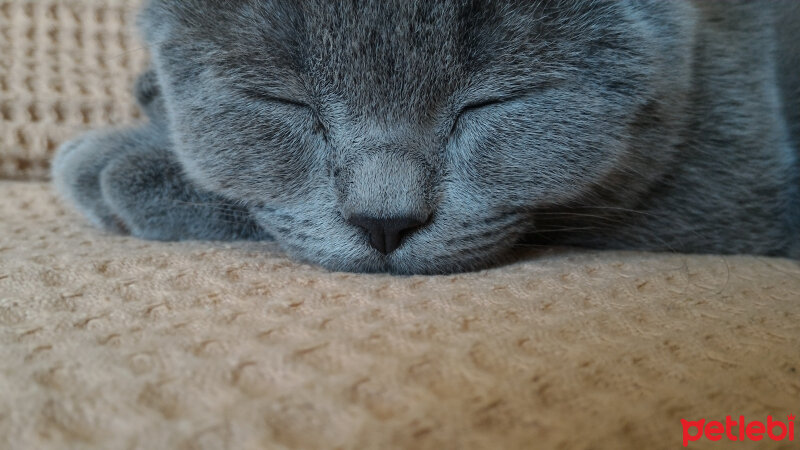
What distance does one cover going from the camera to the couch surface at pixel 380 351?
0.35 m

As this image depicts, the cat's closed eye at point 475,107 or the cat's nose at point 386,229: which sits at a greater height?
the cat's closed eye at point 475,107

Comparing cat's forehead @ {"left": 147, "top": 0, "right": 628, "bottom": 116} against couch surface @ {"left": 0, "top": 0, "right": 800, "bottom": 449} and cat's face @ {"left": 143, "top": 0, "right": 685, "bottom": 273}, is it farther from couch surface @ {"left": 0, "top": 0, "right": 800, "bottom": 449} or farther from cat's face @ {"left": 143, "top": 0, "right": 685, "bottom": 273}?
couch surface @ {"left": 0, "top": 0, "right": 800, "bottom": 449}

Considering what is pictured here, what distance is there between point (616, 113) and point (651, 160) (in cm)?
10

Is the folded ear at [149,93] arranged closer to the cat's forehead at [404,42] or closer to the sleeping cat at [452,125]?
the sleeping cat at [452,125]

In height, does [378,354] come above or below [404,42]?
below

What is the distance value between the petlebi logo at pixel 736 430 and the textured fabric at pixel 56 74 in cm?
117

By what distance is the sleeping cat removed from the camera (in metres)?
0.62

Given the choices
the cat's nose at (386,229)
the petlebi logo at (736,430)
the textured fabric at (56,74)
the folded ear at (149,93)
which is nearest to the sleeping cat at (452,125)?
the cat's nose at (386,229)

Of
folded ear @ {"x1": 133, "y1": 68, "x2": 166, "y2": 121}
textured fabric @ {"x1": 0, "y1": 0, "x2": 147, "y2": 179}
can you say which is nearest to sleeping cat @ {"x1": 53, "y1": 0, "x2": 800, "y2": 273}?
folded ear @ {"x1": 133, "y1": 68, "x2": 166, "y2": 121}

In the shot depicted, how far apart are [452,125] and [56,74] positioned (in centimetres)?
97

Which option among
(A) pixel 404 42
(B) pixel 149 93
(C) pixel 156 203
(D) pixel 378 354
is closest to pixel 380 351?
(D) pixel 378 354

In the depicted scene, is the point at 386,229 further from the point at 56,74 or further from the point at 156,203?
the point at 56,74

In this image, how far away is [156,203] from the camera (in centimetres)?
82

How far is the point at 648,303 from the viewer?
55 centimetres
